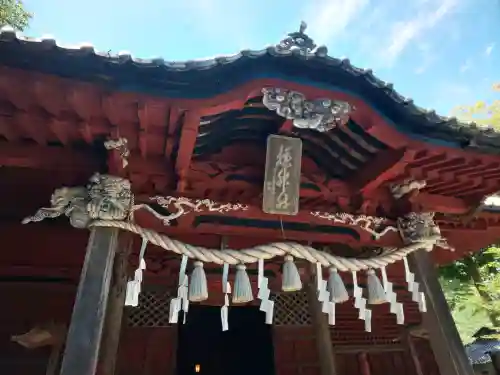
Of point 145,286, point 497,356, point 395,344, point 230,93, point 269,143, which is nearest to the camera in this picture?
point 230,93

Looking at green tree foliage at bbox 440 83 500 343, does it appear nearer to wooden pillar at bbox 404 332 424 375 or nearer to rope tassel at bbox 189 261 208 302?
wooden pillar at bbox 404 332 424 375

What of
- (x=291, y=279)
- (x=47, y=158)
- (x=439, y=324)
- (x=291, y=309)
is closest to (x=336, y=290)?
(x=291, y=279)

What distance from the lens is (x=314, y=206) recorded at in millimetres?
4844

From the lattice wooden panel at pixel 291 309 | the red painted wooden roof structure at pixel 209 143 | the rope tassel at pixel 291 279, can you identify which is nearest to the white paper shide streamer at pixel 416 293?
the red painted wooden roof structure at pixel 209 143

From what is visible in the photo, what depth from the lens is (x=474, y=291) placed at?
10812mm

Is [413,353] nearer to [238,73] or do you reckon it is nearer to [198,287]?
[198,287]

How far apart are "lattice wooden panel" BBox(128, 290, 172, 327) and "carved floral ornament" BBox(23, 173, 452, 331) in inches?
83.2

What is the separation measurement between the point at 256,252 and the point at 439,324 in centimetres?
215

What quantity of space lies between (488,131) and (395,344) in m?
4.20

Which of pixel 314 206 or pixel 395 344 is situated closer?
pixel 314 206

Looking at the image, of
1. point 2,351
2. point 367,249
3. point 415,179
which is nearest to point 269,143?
point 415,179

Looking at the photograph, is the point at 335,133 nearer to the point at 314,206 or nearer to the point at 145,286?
the point at 314,206

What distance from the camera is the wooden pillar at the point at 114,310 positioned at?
13.2 ft

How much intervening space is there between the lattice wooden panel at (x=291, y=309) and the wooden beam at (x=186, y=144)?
3386mm
